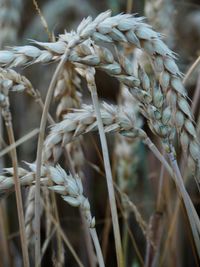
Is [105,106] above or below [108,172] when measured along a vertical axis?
above

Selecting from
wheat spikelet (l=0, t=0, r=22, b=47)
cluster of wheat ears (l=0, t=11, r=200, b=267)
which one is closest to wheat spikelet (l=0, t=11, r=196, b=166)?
cluster of wheat ears (l=0, t=11, r=200, b=267)

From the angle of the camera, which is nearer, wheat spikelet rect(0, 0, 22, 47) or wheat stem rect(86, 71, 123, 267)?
wheat stem rect(86, 71, 123, 267)

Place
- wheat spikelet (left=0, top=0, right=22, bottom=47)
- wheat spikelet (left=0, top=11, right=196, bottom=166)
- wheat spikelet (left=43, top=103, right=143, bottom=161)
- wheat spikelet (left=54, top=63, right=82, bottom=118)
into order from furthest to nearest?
wheat spikelet (left=0, top=0, right=22, bottom=47)
wheat spikelet (left=54, top=63, right=82, bottom=118)
wheat spikelet (left=43, top=103, right=143, bottom=161)
wheat spikelet (left=0, top=11, right=196, bottom=166)

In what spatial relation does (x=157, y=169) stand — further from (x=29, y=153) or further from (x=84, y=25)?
(x=84, y=25)

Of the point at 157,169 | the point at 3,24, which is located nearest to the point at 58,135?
the point at 3,24

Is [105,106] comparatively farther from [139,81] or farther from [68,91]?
[68,91]

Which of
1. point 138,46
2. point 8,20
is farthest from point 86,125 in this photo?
point 8,20

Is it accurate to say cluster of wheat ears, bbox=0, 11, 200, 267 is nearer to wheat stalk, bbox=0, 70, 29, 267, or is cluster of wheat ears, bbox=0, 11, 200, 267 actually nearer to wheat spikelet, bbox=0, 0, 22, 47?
wheat stalk, bbox=0, 70, 29, 267

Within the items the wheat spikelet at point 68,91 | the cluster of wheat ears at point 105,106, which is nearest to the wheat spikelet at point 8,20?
the wheat spikelet at point 68,91

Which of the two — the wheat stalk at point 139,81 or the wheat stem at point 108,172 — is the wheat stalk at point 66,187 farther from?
the wheat stalk at point 139,81

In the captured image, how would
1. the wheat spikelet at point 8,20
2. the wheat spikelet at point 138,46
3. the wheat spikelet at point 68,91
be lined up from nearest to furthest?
the wheat spikelet at point 138,46 < the wheat spikelet at point 68,91 < the wheat spikelet at point 8,20

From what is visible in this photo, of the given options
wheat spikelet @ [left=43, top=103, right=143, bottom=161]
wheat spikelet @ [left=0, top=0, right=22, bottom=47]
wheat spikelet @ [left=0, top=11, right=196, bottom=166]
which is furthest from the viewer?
wheat spikelet @ [left=0, top=0, right=22, bottom=47]
